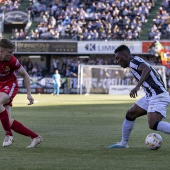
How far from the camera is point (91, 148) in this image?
10539 millimetres

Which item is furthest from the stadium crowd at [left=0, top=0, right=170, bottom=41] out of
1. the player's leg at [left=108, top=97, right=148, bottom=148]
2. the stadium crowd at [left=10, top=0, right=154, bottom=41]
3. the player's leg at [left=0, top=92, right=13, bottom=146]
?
the player's leg at [left=0, top=92, right=13, bottom=146]

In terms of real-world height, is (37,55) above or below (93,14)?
below

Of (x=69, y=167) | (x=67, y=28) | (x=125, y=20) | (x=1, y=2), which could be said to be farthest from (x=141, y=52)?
(x=69, y=167)

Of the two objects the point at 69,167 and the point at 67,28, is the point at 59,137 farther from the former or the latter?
the point at 67,28

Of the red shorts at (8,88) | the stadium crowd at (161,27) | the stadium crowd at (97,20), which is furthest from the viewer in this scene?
the stadium crowd at (97,20)

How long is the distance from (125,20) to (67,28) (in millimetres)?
5525

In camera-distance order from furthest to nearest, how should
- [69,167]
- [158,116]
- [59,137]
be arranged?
1. [59,137]
2. [158,116]
3. [69,167]

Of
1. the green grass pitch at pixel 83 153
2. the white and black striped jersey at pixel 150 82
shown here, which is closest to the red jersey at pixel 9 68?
the green grass pitch at pixel 83 153

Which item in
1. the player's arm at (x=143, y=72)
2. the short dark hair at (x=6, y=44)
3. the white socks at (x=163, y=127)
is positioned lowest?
the white socks at (x=163, y=127)

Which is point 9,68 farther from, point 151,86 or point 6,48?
point 151,86

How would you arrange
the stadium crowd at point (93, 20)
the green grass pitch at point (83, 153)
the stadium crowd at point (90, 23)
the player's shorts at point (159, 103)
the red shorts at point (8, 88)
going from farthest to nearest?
the stadium crowd at point (93, 20), the stadium crowd at point (90, 23), the red shorts at point (8, 88), the player's shorts at point (159, 103), the green grass pitch at point (83, 153)

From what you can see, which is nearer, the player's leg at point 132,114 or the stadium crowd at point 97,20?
the player's leg at point 132,114

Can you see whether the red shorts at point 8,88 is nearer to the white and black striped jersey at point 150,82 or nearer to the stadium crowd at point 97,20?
the white and black striped jersey at point 150,82

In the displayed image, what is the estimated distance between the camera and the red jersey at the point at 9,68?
10.4m
